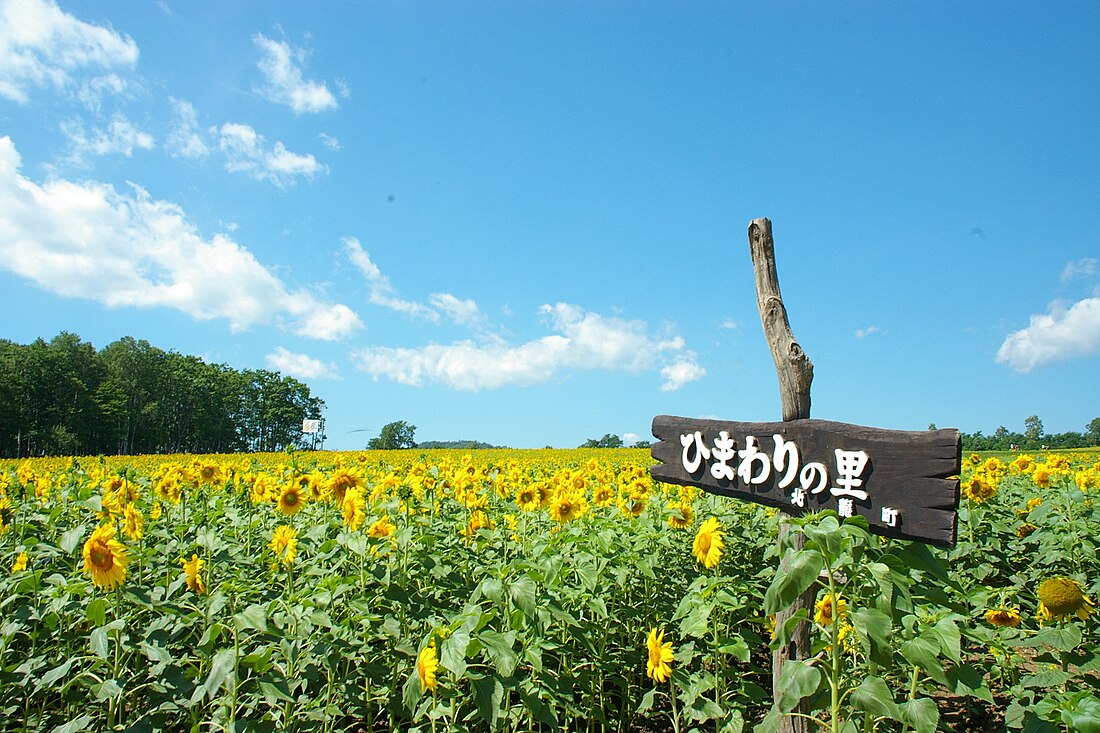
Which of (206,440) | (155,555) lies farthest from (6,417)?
(155,555)

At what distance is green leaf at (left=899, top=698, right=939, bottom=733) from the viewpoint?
6.13ft

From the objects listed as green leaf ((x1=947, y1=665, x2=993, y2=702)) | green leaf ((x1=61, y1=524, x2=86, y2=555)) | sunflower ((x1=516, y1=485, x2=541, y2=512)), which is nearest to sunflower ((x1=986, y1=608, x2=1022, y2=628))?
green leaf ((x1=947, y1=665, x2=993, y2=702))

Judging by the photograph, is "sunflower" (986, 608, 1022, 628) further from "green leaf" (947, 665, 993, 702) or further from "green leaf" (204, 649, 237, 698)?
"green leaf" (204, 649, 237, 698)

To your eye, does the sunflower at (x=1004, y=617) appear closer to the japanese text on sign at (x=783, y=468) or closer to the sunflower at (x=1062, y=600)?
the sunflower at (x=1062, y=600)

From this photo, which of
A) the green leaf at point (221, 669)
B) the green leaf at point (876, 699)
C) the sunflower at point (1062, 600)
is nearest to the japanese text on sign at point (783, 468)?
the green leaf at point (876, 699)

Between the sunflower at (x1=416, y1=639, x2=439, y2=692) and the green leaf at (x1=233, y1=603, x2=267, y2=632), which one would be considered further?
the green leaf at (x1=233, y1=603, x2=267, y2=632)

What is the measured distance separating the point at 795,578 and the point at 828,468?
817 mm

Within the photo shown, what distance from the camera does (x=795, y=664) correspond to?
1957 mm

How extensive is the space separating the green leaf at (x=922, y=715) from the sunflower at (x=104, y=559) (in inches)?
116

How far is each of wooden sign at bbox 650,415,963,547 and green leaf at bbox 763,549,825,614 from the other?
0.61 meters

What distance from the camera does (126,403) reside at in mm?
50219

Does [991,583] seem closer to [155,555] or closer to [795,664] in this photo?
[795,664]

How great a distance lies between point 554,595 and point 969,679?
1360mm

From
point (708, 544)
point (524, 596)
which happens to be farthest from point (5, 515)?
point (708, 544)
